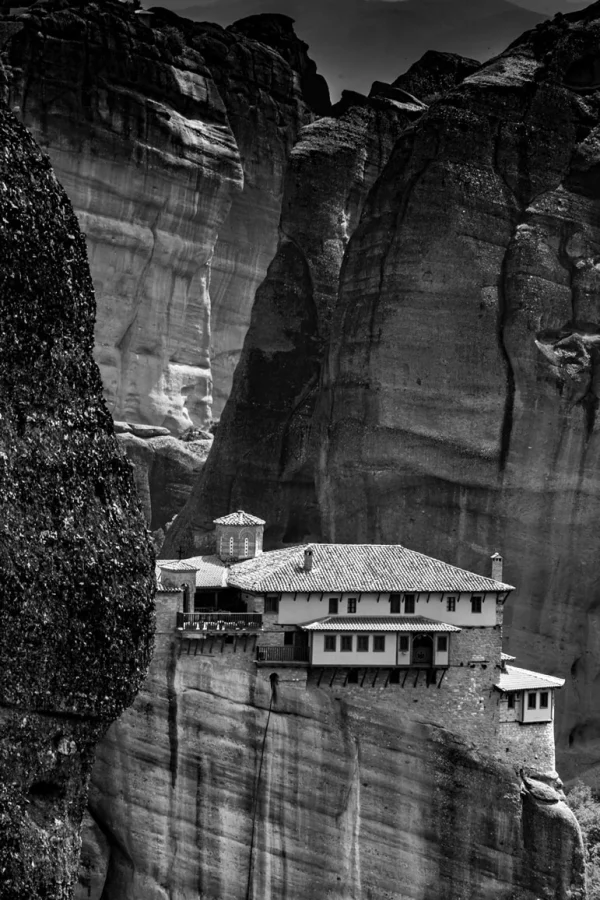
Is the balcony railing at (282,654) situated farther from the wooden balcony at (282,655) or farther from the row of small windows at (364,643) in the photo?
the row of small windows at (364,643)

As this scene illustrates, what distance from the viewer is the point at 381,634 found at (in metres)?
43.6

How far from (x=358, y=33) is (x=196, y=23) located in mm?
9527

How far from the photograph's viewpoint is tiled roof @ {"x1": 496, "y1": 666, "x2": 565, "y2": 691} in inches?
1737

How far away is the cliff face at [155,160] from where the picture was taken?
86.8 m

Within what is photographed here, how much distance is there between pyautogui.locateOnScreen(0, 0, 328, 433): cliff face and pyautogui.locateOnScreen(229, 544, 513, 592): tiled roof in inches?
1636

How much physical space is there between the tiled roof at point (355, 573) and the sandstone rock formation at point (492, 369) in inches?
352

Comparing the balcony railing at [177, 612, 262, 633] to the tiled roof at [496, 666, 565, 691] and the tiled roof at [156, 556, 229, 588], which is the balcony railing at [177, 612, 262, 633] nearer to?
the tiled roof at [156, 556, 229, 588]

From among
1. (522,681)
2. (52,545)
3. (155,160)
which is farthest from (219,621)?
(155,160)

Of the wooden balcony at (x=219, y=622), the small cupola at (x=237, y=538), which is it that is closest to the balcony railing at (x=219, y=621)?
the wooden balcony at (x=219, y=622)

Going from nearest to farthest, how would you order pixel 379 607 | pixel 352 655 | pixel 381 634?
pixel 352 655 < pixel 381 634 < pixel 379 607

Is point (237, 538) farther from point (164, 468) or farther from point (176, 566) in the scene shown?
point (164, 468)

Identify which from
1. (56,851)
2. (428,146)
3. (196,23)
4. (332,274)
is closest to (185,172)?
(196,23)

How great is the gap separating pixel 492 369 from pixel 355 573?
12.5 m

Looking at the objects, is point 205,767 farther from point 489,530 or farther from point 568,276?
point 568,276
